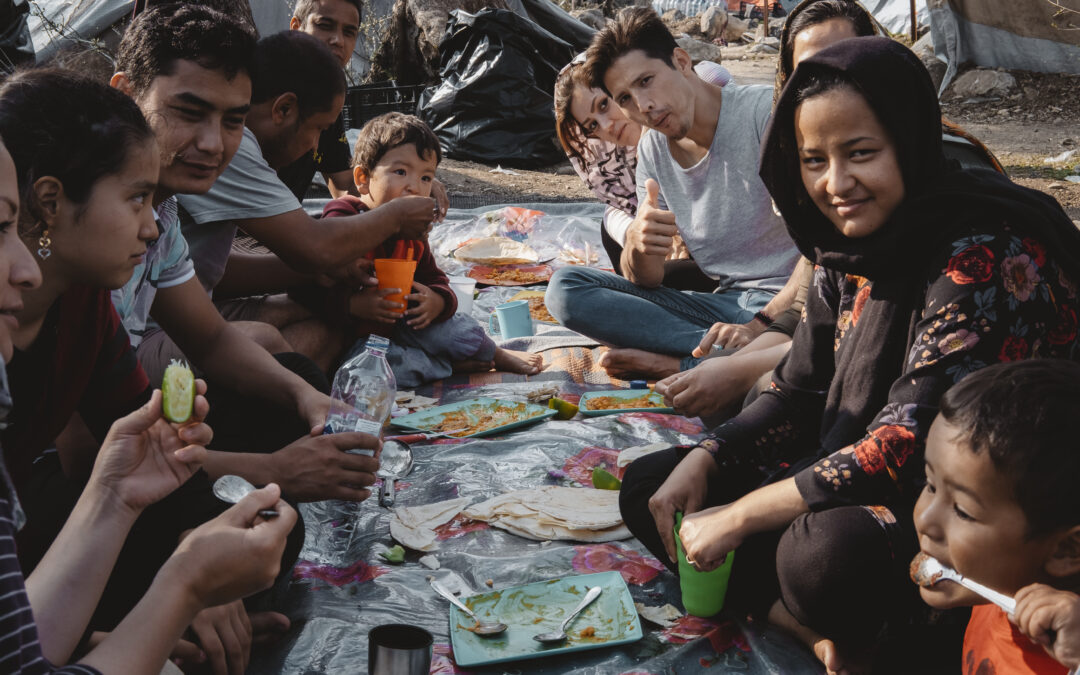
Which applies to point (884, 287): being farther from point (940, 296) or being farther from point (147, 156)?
point (147, 156)

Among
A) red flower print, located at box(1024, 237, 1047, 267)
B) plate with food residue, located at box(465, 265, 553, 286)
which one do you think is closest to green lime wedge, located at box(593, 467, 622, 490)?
red flower print, located at box(1024, 237, 1047, 267)

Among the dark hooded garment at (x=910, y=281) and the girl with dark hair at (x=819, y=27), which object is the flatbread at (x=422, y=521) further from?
the girl with dark hair at (x=819, y=27)

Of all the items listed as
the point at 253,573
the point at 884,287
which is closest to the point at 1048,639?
the point at 884,287

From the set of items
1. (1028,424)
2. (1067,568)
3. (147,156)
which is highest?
(147,156)

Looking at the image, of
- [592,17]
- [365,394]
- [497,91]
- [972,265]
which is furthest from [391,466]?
[592,17]

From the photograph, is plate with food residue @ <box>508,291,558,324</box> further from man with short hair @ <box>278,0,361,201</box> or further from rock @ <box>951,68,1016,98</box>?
rock @ <box>951,68,1016,98</box>

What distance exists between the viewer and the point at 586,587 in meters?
2.28

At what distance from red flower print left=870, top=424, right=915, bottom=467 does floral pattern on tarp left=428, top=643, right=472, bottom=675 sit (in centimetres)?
104

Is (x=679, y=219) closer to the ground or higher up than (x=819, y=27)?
closer to the ground

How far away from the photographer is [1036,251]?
6.22ft

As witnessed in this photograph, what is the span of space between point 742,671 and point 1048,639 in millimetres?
786

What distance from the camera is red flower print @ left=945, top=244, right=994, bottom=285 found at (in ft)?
6.13

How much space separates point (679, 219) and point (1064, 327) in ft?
7.73

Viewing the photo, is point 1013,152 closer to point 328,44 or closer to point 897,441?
point 328,44
